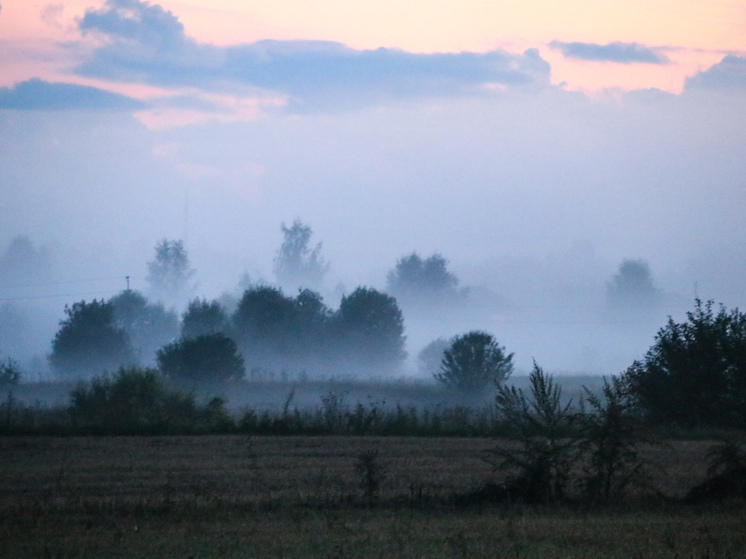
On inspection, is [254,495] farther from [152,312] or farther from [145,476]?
[152,312]

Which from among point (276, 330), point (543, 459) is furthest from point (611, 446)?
point (276, 330)

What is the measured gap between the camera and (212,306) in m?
72.8

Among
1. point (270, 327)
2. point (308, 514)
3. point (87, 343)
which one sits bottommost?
point (308, 514)

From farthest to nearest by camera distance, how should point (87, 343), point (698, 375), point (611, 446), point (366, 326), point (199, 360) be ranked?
1. point (366, 326)
2. point (87, 343)
3. point (199, 360)
4. point (698, 375)
5. point (611, 446)

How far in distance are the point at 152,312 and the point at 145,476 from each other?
7995 centimetres

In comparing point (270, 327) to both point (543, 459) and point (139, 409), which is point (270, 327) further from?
point (543, 459)

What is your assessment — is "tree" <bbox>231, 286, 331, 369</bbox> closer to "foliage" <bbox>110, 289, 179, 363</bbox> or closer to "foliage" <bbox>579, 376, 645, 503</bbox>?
"foliage" <bbox>110, 289, 179, 363</bbox>

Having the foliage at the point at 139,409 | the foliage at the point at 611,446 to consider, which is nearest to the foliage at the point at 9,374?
the foliage at the point at 139,409

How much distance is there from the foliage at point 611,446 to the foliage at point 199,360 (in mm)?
34430

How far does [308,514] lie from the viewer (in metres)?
11.4

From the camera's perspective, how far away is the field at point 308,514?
9203 millimetres

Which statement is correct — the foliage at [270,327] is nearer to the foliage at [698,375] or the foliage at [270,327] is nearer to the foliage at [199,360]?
the foliage at [199,360]

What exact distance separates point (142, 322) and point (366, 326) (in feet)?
94.8

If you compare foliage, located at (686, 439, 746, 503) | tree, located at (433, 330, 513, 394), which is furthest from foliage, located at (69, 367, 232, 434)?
tree, located at (433, 330, 513, 394)
